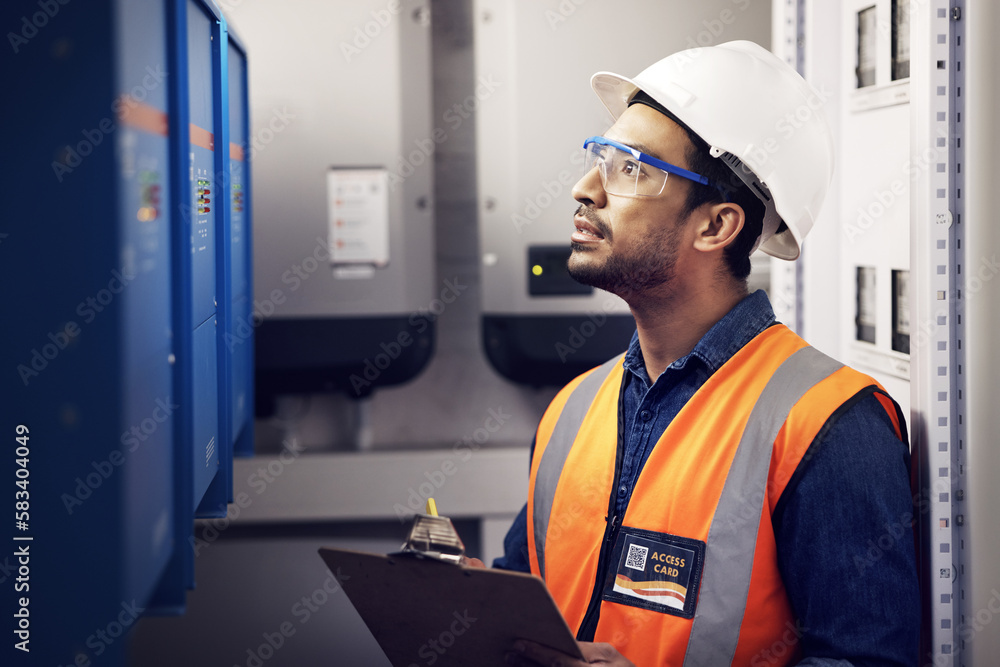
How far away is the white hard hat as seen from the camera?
1231mm

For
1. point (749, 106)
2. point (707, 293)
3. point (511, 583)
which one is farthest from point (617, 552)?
point (749, 106)

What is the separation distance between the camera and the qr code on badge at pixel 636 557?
1.14 metres

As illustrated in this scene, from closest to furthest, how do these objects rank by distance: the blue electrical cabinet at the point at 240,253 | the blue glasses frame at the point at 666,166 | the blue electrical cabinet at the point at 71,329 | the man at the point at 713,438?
the blue electrical cabinet at the point at 71,329 → the man at the point at 713,438 → the blue glasses frame at the point at 666,166 → the blue electrical cabinet at the point at 240,253

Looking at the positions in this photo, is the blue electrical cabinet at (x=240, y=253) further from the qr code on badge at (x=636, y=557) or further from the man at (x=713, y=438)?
the qr code on badge at (x=636, y=557)

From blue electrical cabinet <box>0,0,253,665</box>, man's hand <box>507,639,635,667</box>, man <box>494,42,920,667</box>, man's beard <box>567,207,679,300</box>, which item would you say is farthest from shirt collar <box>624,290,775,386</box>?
blue electrical cabinet <box>0,0,253,665</box>

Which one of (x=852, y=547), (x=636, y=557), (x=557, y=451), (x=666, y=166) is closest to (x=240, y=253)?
(x=557, y=451)

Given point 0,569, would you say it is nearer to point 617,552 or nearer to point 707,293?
point 617,552

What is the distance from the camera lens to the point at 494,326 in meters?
2.24

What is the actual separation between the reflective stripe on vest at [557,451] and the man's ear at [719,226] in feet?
0.92

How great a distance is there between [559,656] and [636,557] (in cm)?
20

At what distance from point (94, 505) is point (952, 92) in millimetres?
1156

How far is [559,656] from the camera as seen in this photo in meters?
1.02

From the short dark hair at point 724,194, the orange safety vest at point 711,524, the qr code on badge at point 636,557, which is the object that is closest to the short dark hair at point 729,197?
the short dark hair at point 724,194

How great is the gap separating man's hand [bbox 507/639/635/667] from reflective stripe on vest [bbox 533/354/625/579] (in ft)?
0.89
